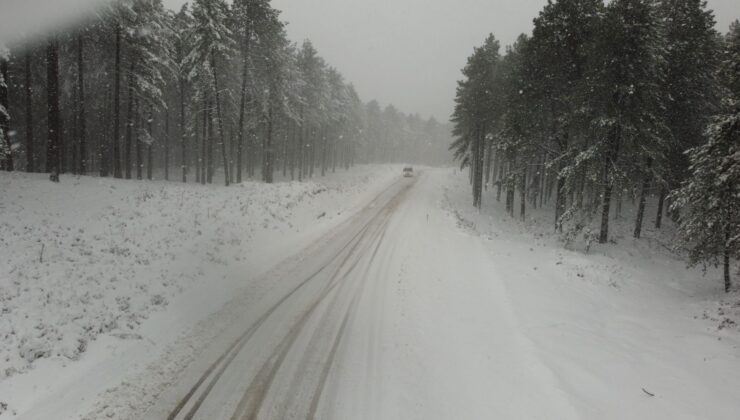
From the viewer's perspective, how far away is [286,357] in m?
8.46

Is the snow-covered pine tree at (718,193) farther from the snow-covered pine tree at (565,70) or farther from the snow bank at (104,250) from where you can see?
the snow bank at (104,250)

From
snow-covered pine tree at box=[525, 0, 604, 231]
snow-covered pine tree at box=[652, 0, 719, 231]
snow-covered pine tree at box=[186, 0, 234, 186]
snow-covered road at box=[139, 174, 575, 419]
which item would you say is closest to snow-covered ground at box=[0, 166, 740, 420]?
snow-covered road at box=[139, 174, 575, 419]

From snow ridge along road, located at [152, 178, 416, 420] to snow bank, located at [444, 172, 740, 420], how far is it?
5063mm

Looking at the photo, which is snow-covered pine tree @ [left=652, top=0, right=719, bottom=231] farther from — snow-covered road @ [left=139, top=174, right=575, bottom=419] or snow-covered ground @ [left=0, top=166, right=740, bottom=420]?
snow-covered road @ [left=139, top=174, right=575, bottom=419]

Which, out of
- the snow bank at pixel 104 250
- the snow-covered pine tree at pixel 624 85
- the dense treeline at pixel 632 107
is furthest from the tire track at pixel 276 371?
the snow-covered pine tree at pixel 624 85

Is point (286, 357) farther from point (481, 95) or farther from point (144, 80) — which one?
point (481, 95)

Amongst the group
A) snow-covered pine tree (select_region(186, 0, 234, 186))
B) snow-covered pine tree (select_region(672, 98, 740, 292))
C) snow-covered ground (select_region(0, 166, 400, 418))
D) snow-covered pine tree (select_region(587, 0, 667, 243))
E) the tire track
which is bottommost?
the tire track

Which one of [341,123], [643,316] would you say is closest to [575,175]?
[643,316]

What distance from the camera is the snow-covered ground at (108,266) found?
7.77 meters

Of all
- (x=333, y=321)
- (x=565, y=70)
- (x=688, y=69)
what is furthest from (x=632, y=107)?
(x=333, y=321)

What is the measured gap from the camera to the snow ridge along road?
22.4 feet

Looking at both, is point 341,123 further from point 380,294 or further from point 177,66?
point 380,294

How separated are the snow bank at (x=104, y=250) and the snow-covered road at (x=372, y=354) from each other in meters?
2.84

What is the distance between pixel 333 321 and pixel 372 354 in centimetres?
185
